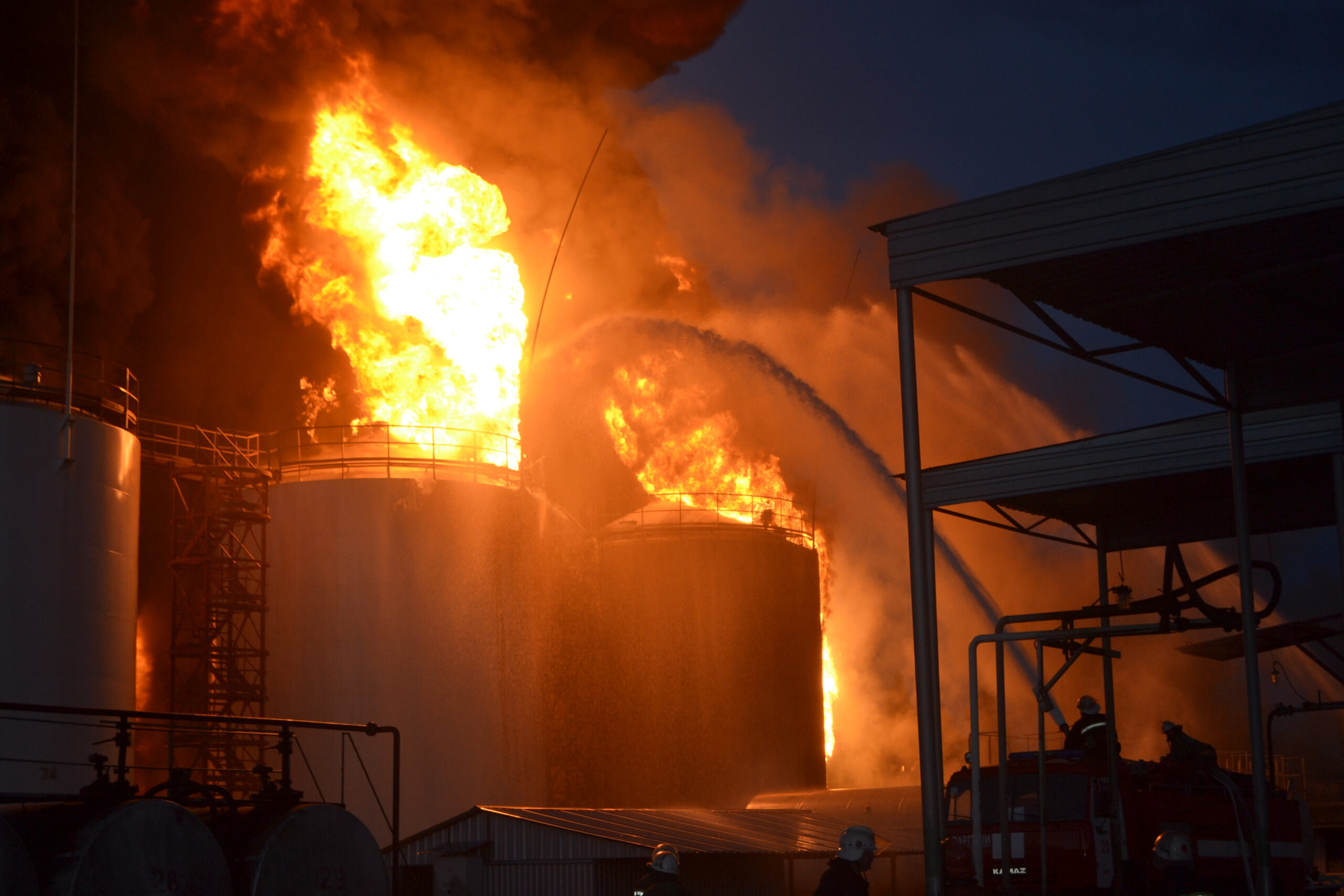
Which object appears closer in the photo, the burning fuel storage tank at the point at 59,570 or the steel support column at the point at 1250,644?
the steel support column at the point at 1250,644

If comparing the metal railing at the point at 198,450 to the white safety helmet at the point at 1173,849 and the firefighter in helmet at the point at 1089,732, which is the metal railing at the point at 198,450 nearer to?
the firefighter in helmet at the point at 1089,732

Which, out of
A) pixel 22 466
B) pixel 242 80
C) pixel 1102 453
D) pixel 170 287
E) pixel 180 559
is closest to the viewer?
pixel 1102 453

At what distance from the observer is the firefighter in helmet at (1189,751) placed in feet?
60.0

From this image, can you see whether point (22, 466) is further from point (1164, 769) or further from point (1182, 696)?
point (1182, 696)

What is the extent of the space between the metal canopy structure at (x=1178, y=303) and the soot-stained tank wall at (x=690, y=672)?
19.2m

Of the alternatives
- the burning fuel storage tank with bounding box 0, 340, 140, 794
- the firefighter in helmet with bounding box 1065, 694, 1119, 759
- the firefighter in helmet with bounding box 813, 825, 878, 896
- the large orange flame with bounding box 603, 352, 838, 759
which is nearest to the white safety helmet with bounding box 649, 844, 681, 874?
the firefighter in helmet with bounding box 813, 825, 878, 896

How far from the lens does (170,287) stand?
156 ft

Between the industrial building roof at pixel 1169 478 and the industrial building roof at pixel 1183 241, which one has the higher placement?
the industrial building roof at pixel 1183 241

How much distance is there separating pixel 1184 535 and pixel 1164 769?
777cm

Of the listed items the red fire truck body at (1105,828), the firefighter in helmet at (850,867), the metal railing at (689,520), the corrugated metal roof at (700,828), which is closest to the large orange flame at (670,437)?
the metal railing at (689,520)

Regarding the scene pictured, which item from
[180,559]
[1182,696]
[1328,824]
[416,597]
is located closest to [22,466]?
[180,559]

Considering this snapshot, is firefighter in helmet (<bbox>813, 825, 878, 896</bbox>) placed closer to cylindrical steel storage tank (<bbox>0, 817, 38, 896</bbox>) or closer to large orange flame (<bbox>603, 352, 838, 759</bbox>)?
cylindrical steel storage tank (<bbox>0, 817, 38, 896</bbox>)

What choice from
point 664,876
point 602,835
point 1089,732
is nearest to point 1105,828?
point 1089,732

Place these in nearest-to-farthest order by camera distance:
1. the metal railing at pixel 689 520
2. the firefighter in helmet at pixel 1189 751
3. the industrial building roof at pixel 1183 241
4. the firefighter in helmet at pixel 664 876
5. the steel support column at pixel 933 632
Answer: the firefighter in helmet at pixel 664 876, the industrial building roof at pixel 1183 241, the steel support column at pixel 933 632, the firefighter in helmet at pixel 1189 751, the metal railing at pixel 689 520
